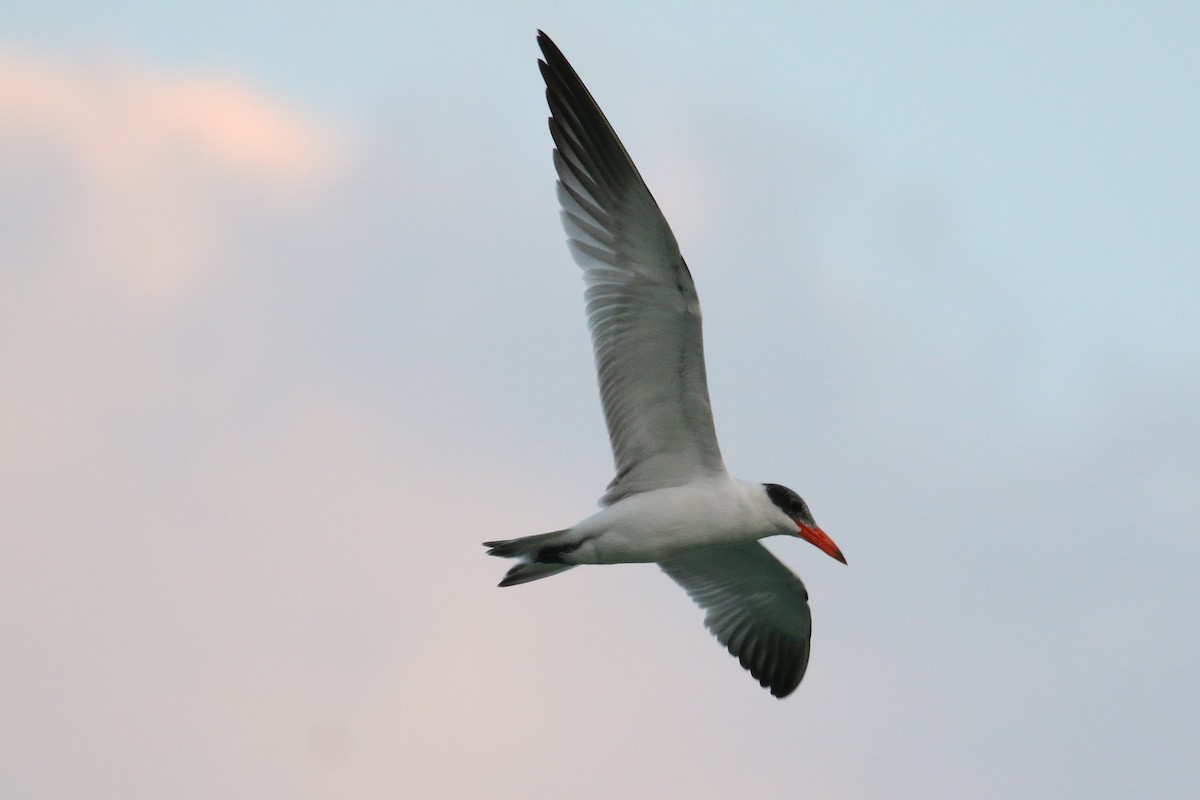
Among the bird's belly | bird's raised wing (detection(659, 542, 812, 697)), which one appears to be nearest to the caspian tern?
the bird's belly

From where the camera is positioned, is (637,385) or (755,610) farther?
(755,610)

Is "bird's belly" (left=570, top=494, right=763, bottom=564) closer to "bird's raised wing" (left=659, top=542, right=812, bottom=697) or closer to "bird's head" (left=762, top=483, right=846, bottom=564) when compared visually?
"bird's head" (left=762, top=483, right=846, bottom=564)

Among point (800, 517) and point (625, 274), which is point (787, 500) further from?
point (625, 274)

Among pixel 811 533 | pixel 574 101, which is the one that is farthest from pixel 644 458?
pixel 574 101

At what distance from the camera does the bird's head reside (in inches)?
520

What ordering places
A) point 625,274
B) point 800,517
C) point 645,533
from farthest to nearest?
1. point 800,517
2. point 645,533
3. point 625,274

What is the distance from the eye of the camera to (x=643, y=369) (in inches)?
504

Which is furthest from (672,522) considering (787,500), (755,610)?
(755,610)

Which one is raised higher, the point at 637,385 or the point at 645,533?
the point at 637,385

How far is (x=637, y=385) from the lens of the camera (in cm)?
1293

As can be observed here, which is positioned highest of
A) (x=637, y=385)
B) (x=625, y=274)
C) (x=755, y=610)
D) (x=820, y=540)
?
(x=625, y=274)

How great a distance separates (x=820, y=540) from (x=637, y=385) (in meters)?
2.12

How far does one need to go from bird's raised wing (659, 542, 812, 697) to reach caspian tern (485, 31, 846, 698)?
1930 millimetres

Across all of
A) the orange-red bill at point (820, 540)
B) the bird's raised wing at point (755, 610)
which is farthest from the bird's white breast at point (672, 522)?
the bird's raised wing at point (755, 610)
